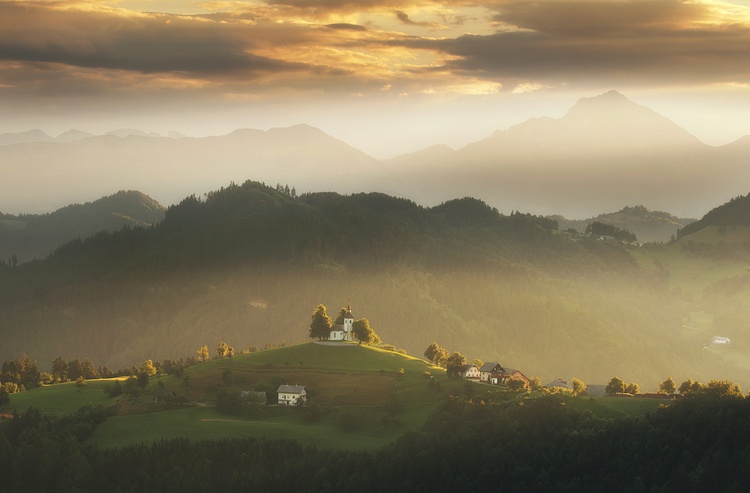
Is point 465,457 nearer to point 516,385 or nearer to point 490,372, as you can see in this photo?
point 516,385

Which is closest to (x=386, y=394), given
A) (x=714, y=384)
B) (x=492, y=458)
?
(x=492, y=458)

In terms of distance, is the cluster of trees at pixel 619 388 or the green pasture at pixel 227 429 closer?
the green pasture at pixel 227 429

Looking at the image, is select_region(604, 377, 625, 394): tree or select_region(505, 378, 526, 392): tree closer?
select_region(505, 378, 526, 392): tree

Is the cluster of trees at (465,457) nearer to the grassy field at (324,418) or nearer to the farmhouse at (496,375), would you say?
the grassy field at (324,418)

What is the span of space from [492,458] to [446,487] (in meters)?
8.63

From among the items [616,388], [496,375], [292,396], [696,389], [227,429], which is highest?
[496,375]

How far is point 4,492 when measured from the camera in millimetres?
176000

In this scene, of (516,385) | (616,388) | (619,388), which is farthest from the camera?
(619,388)

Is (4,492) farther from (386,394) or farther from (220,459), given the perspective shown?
(386,394)

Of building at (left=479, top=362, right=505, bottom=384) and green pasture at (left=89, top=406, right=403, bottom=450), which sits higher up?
building at (left=479, top=362, right=505, bottom=384)

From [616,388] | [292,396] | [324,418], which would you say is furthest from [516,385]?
[292,396]

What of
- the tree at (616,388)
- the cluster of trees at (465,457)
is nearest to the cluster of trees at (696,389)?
the tree at (616,388)

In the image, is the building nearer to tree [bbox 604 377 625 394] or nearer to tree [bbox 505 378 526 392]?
tree [bbox 505 378 526 392]

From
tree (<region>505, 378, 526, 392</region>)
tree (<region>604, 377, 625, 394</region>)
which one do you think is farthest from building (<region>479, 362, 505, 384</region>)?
tree (<region>604, 377, 625, 394</region>)
